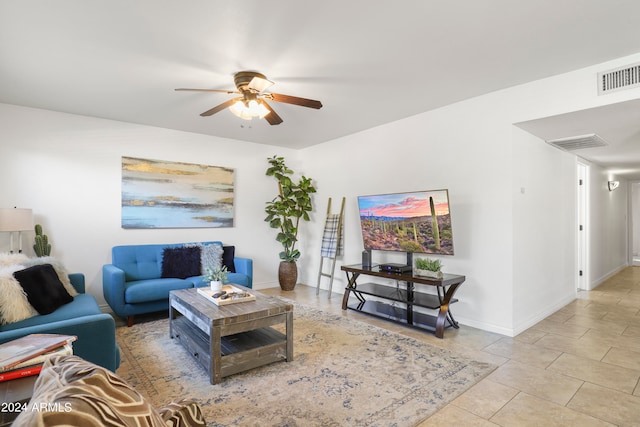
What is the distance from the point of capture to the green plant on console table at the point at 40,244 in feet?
12.6

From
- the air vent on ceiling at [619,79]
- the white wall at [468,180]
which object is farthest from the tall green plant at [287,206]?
the air vent on ceiling at [619,79]

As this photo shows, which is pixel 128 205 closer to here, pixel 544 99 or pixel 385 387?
pixel 385 387

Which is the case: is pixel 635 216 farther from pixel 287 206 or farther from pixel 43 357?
pixel 43 357

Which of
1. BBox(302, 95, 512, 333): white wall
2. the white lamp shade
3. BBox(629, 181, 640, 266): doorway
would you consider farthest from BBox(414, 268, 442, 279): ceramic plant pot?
BBox(629, 181, 640, 266): doorway

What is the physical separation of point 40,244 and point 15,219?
541mm

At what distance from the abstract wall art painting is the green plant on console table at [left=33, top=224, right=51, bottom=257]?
0.86 m

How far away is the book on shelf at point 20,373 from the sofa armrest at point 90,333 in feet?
2.11

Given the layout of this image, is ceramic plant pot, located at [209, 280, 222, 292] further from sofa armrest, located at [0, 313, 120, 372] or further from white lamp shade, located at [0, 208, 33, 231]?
white lamp shade, located at [0, 208, 33, 231]

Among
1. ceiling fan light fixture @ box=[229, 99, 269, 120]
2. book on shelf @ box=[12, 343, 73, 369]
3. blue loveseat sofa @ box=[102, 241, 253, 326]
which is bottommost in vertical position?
blue loveseat sofa @ box=[102, 241, 253, 326]

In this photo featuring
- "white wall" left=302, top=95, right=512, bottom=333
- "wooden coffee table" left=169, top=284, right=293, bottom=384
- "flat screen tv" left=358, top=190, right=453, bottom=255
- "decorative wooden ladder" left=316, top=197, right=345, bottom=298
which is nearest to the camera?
"wooden coffee table" left=169, top=284, right=293, bottom=384

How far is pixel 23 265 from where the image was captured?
2963mm

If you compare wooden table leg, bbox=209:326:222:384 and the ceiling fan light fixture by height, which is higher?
the ceiling fan light fixture

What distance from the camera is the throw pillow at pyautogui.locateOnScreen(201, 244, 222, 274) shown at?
4.65 meters

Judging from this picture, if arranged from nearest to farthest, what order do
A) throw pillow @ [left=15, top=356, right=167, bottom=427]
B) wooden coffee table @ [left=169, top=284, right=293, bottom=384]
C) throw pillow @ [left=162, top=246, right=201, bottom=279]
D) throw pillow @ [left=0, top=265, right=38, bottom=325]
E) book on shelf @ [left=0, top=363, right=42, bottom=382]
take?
throw pillow @ [left=15, top=356, right=167, bottom=427] < book on shelf @ [left=0, top=363, right=42, bottom=382] < throw pillow @ [left=0, top=265, right=38, bottom=325] < wooden coffee table @ [left=169, top=284, right=293, bottom=384] < throw pillow @ [left=162, top=246, right=201, bottom=279]
